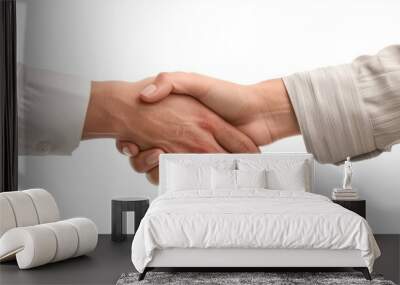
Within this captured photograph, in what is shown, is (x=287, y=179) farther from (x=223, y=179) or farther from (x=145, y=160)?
(x=145, y=160)

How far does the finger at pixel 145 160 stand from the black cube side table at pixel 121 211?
1.66ft

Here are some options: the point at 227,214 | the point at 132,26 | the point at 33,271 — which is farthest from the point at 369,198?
the point at 33,271

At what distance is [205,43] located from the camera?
7035 mm

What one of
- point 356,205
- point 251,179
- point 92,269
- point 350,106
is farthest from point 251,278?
point 350,106

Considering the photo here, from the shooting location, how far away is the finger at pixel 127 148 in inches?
275

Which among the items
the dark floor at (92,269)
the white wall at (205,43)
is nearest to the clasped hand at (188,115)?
the white wall at (205,43)

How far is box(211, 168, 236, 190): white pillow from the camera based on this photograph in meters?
6.24

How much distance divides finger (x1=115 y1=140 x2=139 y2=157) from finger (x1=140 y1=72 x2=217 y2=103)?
0.54 m

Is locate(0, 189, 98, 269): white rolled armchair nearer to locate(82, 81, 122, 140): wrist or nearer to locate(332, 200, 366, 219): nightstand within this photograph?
locate(82, 81, 122, 140): wrist

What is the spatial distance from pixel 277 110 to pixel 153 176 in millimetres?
1592

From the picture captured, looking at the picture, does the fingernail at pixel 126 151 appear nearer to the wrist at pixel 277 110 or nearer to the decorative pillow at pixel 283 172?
the decorative pillow at pixel 283 172

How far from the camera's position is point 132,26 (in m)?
7.05

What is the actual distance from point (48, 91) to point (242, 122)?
225cm

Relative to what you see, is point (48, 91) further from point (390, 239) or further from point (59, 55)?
point (390, 239)
